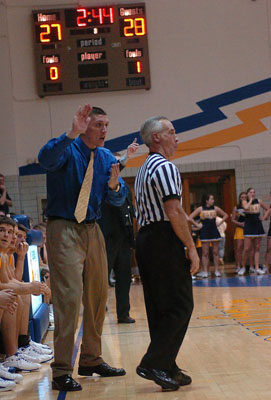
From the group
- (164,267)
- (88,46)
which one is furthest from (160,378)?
(88,46)

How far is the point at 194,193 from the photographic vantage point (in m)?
16.0

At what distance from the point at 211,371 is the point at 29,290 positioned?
131cm

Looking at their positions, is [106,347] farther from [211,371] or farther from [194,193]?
[194,193]

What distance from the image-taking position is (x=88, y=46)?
1420 cm

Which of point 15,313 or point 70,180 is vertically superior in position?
point 70,180

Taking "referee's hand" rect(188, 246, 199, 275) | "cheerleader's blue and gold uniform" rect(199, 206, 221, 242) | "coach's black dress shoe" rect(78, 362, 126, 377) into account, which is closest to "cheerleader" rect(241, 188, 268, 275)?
"cheerleader's blue and gold uniform" rect(199, 206, 221, 242)

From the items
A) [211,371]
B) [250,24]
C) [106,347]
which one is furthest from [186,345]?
[250,24]

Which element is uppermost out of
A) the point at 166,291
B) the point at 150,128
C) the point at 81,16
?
the point at 81,16

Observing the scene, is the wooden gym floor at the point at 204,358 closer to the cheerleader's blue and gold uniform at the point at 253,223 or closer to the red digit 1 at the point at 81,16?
the cheerleader's blue and gold uniform at the point at 253,223

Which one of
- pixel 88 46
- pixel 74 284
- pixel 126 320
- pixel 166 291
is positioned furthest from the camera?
pixel 88 46

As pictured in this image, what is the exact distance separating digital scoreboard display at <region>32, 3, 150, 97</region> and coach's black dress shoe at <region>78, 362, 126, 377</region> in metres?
10.6

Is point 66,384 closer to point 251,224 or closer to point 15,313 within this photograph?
point 15,313

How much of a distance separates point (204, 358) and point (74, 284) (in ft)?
4.11

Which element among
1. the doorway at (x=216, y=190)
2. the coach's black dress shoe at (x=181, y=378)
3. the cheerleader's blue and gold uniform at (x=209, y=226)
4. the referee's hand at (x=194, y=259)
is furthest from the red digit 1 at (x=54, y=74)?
the coach's black dress shoe at (x=181, y=378)
